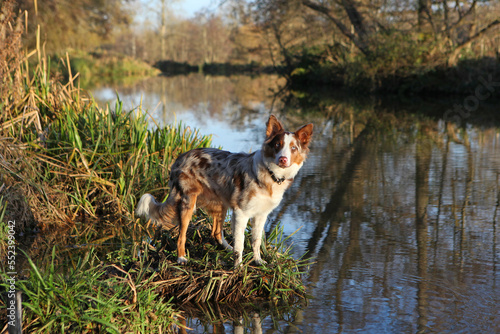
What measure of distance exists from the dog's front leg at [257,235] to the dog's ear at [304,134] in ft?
2.69

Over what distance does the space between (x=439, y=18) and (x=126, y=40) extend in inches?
2859

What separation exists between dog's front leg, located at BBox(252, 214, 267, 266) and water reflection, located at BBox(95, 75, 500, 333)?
1.98 feet

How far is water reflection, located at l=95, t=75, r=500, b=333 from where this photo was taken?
15.1 ft

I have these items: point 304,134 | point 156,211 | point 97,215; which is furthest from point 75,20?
point 304,134

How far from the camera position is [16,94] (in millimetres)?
7590

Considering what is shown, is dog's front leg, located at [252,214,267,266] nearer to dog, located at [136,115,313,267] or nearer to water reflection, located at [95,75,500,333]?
dog, located at [136,115,313,267]

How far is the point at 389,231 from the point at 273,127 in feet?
10.7

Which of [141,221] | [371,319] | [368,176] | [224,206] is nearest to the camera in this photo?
[371,319]

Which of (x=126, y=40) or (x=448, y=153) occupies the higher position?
(x=126, y=40)

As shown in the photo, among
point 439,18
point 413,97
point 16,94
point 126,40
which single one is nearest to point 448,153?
point 16,94

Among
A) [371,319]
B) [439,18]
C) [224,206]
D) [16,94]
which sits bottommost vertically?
[371,319]

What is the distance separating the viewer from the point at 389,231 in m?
7.03

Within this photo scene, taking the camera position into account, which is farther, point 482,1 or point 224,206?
point 482,1

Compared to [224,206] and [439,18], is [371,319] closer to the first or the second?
[224,206]
